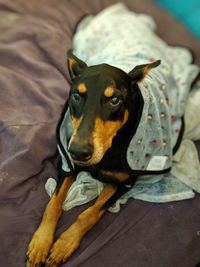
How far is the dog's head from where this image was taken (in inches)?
46.8

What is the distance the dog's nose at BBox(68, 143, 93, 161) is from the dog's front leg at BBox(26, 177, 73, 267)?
0.29 metres

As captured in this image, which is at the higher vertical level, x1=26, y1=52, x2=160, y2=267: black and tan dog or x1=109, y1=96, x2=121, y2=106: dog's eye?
x1=109, y1=96, x2=121, y2=106: dog's eye

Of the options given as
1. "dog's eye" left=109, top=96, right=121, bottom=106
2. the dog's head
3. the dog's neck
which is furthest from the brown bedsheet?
"dog's eye" left=109, top=96, right=121, bottom=106

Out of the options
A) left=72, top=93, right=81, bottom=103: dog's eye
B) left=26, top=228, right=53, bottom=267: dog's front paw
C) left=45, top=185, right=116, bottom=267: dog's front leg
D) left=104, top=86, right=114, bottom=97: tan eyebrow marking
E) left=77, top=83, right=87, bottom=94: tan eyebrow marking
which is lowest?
left=26, top=228, right=53, bottom=267: dog's front paw

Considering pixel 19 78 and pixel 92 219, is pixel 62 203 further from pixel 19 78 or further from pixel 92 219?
pixel 19 78

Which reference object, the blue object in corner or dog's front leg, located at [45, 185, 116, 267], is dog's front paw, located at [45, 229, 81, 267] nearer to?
dog's front leg, located at [45, 185, 116, 267]

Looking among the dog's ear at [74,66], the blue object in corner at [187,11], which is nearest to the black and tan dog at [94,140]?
the dog's ear at [74,66]

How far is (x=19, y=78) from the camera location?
176 centimetres

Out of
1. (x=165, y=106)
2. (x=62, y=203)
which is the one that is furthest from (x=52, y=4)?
(x=62, y=203)

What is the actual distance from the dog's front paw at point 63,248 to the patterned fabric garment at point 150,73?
242 mm

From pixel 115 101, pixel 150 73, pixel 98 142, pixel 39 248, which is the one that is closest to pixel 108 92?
pixel 115 101

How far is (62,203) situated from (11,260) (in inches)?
9.9

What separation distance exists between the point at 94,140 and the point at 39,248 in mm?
392

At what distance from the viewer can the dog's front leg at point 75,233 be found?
1.30m
